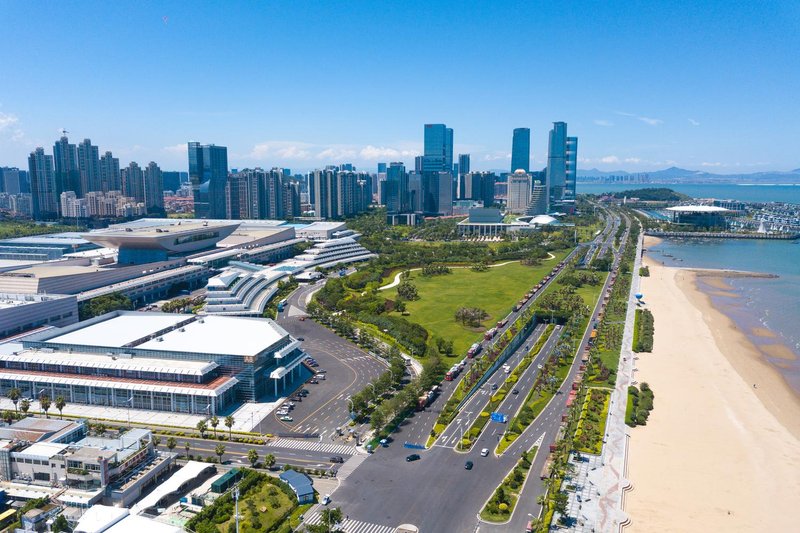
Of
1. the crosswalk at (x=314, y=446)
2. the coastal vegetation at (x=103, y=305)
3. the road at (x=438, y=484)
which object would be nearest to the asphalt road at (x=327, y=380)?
the crosswalk at (x=314, y=446)

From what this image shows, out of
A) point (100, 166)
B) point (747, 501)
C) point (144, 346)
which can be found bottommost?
point (747, 501)

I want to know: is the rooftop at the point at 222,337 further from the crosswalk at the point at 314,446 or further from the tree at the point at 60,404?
the crosswalk at the point at 314,446

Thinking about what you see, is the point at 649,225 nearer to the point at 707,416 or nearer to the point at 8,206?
the point at 707,416

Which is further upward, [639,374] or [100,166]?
[100,166]

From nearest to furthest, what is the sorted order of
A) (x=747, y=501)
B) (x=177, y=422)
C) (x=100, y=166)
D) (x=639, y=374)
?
(x=747, y=501) → (x=177, y=422) → (x=639, y=374) → (x=100, y=166)

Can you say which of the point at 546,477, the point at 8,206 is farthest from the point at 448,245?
the point at 8,206

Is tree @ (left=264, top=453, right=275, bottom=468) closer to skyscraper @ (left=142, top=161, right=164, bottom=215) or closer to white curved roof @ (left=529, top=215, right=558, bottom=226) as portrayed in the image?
white curved roof @ (left=529, top=215, right=558, bottom=226)

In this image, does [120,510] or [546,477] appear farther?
[546,477]

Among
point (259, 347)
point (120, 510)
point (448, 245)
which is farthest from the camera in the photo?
point (448, 245)
